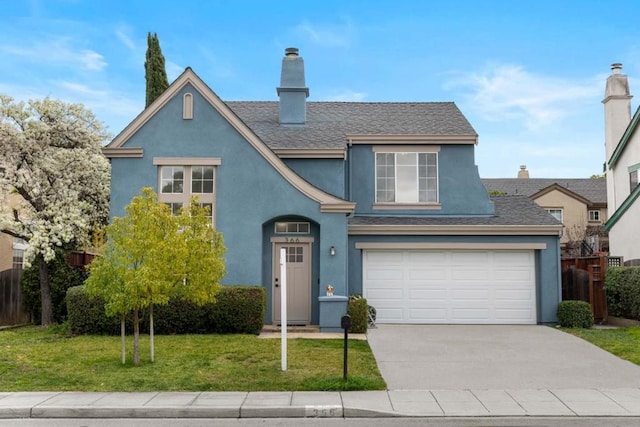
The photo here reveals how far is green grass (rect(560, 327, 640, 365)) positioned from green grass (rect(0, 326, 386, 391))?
5400 mm

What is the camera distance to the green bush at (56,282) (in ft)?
61.1

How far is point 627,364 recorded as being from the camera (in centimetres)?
1227

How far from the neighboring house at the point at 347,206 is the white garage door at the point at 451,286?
0.03 meters

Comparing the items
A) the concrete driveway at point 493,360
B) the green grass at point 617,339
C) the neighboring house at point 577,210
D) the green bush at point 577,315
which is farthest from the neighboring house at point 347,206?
the neighboring house at point 577,210

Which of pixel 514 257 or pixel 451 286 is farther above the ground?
pixel 514 257

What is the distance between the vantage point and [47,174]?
1830 cm

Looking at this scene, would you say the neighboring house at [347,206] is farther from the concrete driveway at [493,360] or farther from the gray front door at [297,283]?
the concrete driveway at [493,360]

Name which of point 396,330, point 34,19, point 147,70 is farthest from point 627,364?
point 147,70

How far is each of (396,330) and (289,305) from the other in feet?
10.3

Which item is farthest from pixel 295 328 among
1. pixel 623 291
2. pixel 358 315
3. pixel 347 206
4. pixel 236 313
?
pixel 623 291

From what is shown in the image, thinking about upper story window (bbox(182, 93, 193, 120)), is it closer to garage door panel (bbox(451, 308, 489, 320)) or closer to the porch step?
the porch step

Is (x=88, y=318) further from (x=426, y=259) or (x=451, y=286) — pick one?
(x=451, y=286)

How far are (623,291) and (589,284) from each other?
1.15 m

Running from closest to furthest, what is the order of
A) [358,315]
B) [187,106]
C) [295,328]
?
[358,315], [295,328], [187,106]
